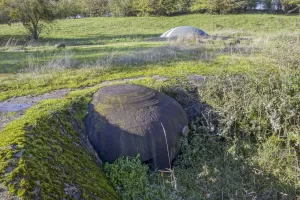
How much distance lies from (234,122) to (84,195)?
3.52m

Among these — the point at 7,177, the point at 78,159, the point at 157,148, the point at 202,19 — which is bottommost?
the point at 157,148

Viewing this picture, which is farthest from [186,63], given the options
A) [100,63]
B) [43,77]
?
[43,77]

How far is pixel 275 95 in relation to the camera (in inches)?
218

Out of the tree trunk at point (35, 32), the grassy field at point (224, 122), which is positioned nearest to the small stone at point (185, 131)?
the grassy field at point (224, 122)

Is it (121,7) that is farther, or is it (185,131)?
(121,7)

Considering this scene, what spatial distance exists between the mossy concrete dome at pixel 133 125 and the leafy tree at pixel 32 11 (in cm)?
1491

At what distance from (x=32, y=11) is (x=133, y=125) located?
16013 mm

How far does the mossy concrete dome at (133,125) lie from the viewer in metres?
4.32

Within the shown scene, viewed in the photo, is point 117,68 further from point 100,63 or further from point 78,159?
point 78,159

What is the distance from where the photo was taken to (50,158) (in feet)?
10.3

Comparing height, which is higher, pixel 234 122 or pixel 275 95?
pixel 275 95

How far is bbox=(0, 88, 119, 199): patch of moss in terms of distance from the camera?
263 centimetres

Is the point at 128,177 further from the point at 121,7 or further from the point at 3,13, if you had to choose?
the point at 121,7

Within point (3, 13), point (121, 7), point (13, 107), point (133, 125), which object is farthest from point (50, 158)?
point (121, 7)
